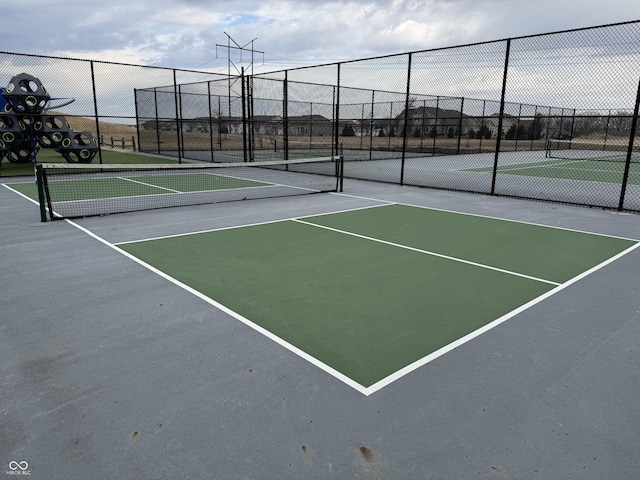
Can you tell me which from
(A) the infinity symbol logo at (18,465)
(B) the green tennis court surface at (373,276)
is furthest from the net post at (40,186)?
(A) the infinity symbol logo at (18,465)

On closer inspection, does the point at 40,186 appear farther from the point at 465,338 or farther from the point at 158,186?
the point at 465,338

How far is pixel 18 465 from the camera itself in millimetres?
2283

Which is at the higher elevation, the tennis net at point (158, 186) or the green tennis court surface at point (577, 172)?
the green tennis court surface at point (577, 172)

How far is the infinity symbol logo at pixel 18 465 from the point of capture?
2266 mm

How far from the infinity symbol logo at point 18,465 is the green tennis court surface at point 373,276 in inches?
71.0

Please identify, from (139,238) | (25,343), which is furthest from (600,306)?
(139,238)

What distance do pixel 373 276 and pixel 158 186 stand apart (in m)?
9.49

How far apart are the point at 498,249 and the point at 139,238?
540 centimetres

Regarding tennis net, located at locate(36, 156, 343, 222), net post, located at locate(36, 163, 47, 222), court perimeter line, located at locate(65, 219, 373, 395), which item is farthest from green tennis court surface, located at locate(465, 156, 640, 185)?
net post, located at locate(36, 163, 47, 222)

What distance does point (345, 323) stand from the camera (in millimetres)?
3926

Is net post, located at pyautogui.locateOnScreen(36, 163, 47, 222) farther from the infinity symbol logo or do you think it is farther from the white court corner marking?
the infinity symbol logo

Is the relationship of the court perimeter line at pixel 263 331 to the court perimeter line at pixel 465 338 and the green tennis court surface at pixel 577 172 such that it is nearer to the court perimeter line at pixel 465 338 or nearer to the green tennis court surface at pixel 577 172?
the court perimeter line at pixel 465 338

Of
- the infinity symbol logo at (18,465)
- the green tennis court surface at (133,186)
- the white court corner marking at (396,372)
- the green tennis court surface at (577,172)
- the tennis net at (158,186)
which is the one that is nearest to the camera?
the infinity symbol logo at (18,465)

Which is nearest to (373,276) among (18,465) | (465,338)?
(465,338)
